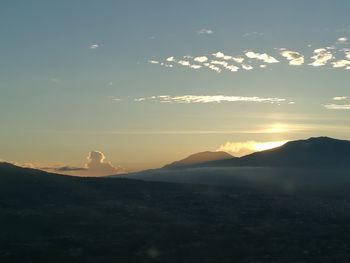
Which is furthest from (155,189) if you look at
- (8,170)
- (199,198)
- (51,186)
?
(8,170)

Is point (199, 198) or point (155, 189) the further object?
point (155, 189)

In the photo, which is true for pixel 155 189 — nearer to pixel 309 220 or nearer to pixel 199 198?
pixel 199 198

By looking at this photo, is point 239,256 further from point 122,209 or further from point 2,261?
point 122,209

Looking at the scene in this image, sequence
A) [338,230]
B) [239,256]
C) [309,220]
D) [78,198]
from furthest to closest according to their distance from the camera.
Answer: [78,198] → [309,220] → [338,230] → [239,256]

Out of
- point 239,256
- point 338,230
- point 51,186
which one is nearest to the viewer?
point 239,256

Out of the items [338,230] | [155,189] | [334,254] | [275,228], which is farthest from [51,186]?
[334,254]

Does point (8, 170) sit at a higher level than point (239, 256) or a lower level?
higher
